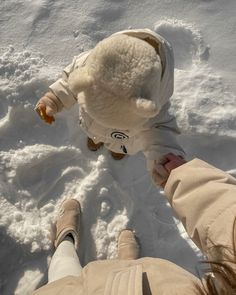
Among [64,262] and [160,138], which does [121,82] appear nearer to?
[160,138]

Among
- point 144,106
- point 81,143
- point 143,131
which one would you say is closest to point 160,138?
point 143,131

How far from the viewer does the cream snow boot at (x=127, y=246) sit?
56.6 inches

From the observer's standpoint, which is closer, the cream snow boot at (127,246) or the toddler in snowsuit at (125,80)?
the toddler in snowsuit at (125,80)

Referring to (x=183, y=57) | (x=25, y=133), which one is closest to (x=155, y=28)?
(x=183, y=57)

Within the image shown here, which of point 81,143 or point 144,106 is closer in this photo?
point 144,106

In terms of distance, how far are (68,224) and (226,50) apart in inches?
41.5

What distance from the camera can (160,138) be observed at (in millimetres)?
1232

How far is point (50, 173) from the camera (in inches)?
60.6

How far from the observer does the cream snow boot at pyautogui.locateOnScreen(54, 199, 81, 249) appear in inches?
56.5

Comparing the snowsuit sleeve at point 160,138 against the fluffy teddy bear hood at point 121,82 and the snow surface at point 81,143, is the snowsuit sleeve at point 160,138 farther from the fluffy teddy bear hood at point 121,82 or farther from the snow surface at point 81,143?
the snow surface at point 81,143

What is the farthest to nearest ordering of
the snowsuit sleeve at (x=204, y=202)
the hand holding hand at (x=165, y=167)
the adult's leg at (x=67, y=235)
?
the adult's leg at (x=67, y=235) < the hand holding hand at (x=165, y=167) < the snowsuit sleeve at (x=204, y=202)

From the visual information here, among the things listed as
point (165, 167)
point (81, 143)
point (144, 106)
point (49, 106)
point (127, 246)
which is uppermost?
point (144, 106)

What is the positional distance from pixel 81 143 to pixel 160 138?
44 cm

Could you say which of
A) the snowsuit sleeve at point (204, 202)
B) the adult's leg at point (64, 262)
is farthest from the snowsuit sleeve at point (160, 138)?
the adult's leg at point (64, 262)
